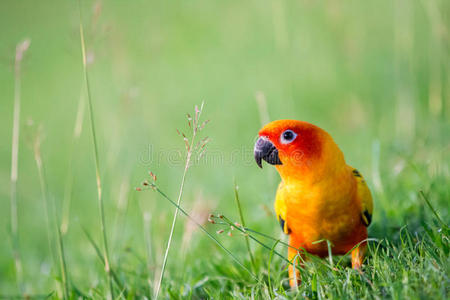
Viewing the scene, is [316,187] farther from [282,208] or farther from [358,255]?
[358,255]

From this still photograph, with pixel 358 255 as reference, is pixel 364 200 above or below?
above

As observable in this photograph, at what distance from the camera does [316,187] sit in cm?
219

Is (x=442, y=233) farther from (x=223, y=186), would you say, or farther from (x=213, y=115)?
(x=213, y=115)

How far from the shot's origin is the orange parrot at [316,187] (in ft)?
7.17

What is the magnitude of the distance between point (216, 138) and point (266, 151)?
13.9 feet

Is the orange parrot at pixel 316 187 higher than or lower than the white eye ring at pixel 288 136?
lower

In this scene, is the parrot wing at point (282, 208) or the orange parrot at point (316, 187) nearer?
the orange parrot at point (316, 187)

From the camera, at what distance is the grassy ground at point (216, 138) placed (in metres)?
2.31

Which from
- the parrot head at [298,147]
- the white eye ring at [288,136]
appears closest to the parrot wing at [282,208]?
the parrot head at [298,147]

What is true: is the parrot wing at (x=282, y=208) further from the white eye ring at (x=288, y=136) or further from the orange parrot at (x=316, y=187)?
the white eye ring at (x=288, y=136)

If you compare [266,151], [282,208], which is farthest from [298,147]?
[282,208]

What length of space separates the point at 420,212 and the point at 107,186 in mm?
4469

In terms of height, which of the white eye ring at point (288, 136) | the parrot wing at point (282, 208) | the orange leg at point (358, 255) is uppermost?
the white eye ring at point (288, 136)

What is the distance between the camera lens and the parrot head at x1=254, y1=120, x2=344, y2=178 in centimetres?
220
